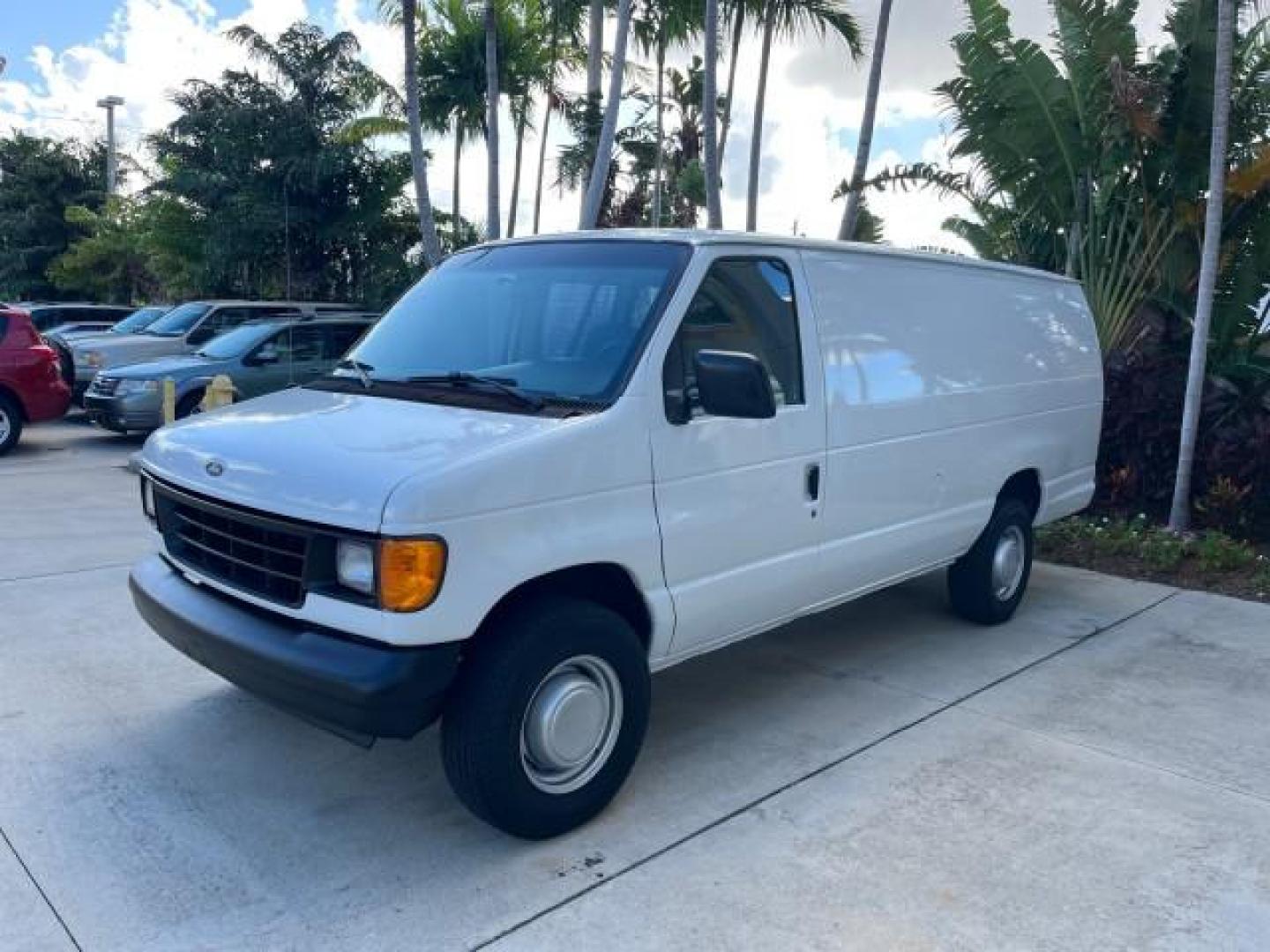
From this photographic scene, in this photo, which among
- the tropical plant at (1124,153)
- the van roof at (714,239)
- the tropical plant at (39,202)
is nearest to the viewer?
the van roof at (714,239)

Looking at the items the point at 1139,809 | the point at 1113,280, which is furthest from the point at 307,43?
the point at 1139,809

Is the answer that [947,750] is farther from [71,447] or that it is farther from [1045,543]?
[71,447]

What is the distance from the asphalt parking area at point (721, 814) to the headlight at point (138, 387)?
654cm

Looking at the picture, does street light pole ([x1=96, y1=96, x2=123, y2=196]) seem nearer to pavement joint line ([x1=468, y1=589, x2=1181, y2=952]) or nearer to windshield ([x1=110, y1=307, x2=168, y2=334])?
windshield ([x1=110, y1=307, x2=168, y2=334])

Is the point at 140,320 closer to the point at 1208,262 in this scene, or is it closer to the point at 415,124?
the point at 415,124

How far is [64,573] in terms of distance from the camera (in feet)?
21.4

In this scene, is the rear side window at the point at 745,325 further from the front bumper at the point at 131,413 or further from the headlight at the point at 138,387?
the headlight at the point at 138,387

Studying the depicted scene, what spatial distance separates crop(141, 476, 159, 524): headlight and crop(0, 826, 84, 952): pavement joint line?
1.24 m

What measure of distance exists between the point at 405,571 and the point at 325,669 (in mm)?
417

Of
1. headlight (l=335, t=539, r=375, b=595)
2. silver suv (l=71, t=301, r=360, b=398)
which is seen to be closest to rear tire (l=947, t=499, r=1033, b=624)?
headlight (l=335, t=539, r=375, b=595)

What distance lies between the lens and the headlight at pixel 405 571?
9.87 ft

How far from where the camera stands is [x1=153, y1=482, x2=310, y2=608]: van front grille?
3297 mm

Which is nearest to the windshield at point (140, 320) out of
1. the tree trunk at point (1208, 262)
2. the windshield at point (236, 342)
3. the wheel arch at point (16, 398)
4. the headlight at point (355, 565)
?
the windshield at point (236, 342)

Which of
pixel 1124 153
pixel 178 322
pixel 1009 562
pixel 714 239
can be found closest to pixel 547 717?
pixel 714 239
